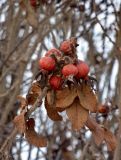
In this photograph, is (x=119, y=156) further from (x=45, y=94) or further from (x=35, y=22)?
(x=35, y=22)

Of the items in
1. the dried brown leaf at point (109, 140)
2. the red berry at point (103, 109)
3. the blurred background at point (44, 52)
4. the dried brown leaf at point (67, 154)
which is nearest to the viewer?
the dried brown leaf at point (109, 140)

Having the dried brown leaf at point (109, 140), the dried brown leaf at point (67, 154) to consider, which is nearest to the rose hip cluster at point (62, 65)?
the dried brown leaf at point (109, 140)

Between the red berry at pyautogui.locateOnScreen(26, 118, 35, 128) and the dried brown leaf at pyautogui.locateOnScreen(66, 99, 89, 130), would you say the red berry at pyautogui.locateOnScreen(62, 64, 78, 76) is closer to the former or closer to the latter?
the dried brown leaf at pyautogui.locateOnScreen(66, 99, 89, 130)

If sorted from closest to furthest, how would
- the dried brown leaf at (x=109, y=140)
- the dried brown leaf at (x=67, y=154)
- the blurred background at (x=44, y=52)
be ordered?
the dried brown leaf at (x=109, y=140)
the blurred background at (x=44, y=52)
the dried brown leaf at (x=67, y=154)

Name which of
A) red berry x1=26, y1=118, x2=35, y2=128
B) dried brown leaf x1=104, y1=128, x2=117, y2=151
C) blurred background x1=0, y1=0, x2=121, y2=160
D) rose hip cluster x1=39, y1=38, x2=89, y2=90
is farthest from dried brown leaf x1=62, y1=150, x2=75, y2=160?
rose hip cluster x1=39, y1=38, x2=89, y2=90

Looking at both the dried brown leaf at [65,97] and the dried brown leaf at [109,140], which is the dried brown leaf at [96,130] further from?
the dried brown leaf at [65,97]

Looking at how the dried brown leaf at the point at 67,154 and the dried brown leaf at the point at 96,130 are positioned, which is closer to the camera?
the dried brown leaf at the point at 96,130

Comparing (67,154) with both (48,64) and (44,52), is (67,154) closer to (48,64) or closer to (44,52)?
(44,52)
